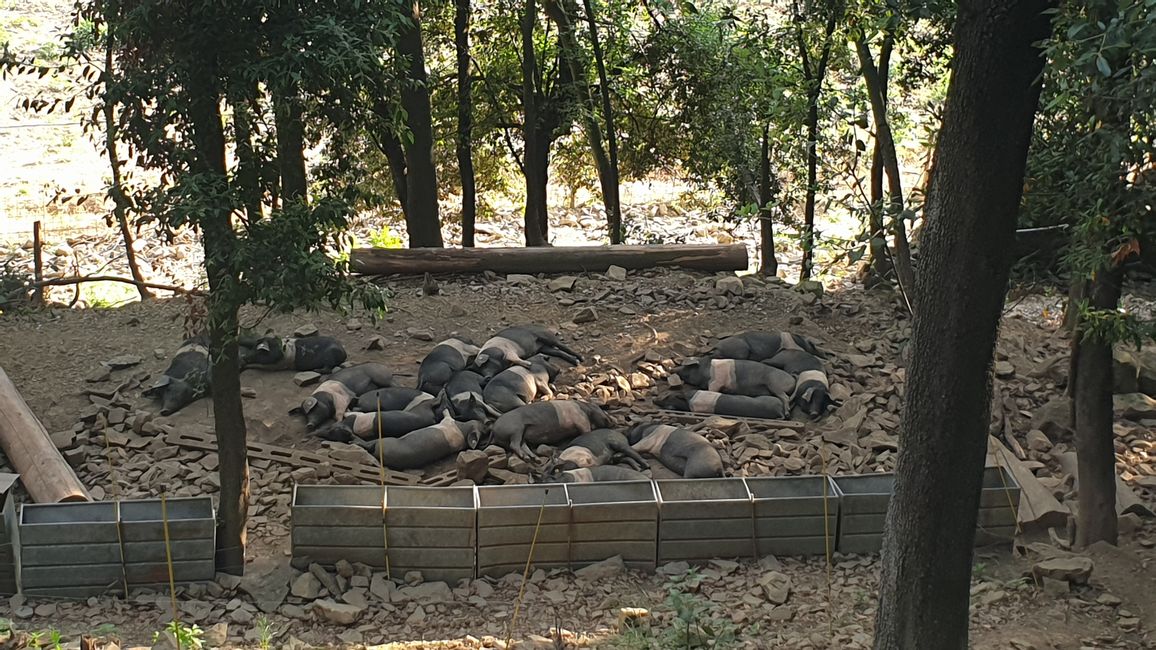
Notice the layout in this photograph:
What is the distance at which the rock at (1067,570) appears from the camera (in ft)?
22.4

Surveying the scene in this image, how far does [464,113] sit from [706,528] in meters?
9.52

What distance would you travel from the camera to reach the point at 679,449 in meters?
→ 8.77

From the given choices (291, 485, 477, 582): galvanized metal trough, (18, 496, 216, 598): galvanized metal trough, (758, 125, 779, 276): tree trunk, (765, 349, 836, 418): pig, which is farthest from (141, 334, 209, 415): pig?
(758, 125, 779, 276): tree trunk

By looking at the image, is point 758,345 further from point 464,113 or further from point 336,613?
point 464,113

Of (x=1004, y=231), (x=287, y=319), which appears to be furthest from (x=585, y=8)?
(x=1004, y=231)

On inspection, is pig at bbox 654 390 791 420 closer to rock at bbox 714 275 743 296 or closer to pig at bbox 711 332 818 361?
pig at bbox 711 332 818 361

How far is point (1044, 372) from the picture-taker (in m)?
10.5

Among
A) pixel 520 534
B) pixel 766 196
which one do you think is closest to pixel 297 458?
pixel 520 534

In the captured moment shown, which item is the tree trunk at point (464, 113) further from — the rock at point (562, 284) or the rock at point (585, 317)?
the rock at point (585, 317)

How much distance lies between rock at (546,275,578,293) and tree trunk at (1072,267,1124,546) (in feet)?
20.5

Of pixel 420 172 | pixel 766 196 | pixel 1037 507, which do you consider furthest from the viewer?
pixel 766 196

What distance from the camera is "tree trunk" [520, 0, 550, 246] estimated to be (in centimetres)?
1475

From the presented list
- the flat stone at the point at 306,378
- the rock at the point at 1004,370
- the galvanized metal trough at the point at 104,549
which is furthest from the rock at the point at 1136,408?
the galvanized metal trough at the point at 104,549

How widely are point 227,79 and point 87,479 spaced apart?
4148 millimetres
